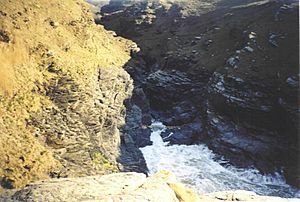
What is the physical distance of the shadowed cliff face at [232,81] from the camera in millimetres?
33500

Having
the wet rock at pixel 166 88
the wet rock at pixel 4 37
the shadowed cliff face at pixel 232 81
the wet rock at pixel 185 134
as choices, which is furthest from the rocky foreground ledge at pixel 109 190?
the wet rock at pixel 166 88

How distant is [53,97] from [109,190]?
1374cm

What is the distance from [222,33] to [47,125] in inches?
1318

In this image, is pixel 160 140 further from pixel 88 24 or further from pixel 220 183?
pixel 88 24

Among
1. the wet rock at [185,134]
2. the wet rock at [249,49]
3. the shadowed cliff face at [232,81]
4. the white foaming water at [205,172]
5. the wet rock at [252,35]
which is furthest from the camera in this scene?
the wet rock at [252,35]

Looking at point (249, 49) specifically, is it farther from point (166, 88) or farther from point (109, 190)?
point (109, 190)

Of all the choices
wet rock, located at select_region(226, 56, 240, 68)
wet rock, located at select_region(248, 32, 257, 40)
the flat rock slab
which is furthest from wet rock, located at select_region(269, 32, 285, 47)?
the flat rock slab

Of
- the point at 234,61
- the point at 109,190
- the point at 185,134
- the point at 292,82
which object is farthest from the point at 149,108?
the point at 109,190

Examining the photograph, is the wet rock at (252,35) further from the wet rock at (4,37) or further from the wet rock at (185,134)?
the wet rock at (4,37)

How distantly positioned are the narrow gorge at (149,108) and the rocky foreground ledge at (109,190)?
0.14 ft

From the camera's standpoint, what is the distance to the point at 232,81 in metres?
37.6

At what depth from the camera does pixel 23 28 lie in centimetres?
2514

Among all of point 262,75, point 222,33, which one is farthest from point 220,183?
point 222,33

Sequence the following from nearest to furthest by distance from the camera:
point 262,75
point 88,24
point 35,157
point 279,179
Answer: point 35,157 < point 279,179 < point 88,24 < point 262,75
